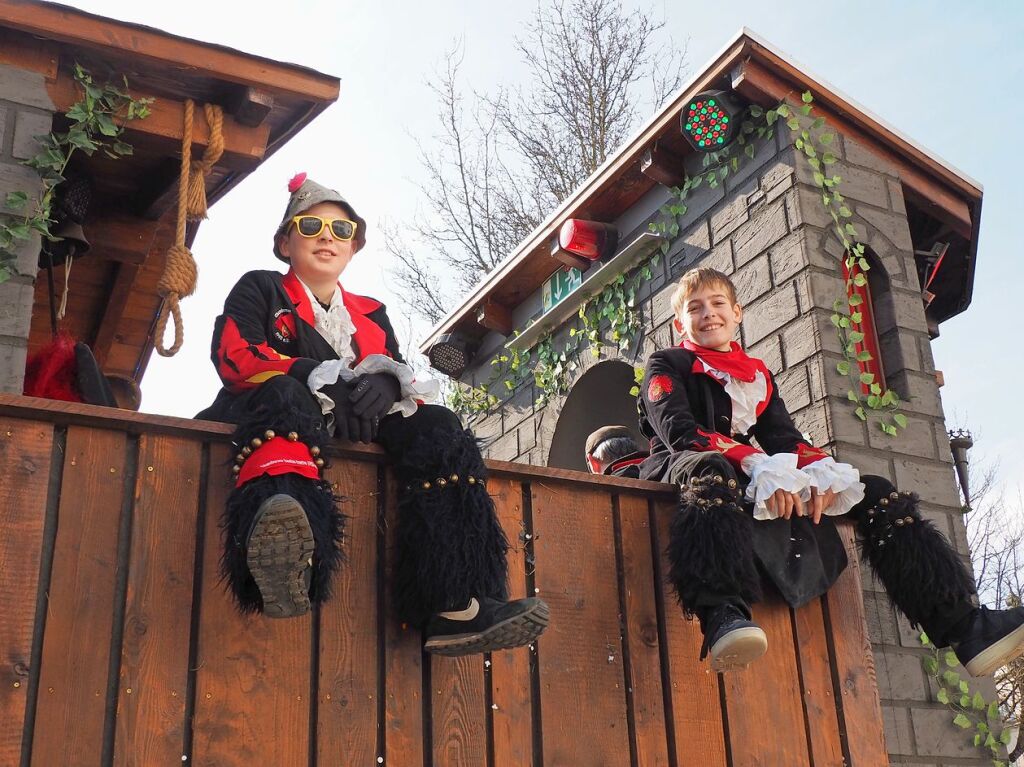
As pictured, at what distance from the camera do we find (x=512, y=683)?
9.68 ft

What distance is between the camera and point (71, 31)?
3789 mm

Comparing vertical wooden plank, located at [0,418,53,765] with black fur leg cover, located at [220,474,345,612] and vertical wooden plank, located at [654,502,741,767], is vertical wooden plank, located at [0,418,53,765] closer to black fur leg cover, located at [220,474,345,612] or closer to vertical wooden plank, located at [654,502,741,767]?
black fur leg cover, located at [220,474,345,612]

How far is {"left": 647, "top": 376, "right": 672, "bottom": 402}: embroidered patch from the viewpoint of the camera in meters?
3.67

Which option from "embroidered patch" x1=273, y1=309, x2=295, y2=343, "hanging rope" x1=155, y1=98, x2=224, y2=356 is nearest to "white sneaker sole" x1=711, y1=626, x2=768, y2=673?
"embroidered patch" x1=273, y1=309, x2=295, y2=343

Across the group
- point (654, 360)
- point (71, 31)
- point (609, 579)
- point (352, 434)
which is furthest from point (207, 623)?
point (71, 31)

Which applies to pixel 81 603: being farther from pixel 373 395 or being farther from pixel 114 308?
pixel 114 308

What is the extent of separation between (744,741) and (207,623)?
154 centimetres

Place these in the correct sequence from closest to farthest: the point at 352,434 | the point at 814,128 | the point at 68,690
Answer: the point at 68,690, the point at 352,434, the point at 814,128

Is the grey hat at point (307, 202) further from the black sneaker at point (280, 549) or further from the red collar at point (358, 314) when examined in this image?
the black sneaker at point (280, 549)

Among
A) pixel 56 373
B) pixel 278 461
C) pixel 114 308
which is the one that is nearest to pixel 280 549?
pixel 278 461

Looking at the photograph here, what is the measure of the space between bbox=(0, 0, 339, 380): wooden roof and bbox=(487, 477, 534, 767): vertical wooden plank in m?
1.83

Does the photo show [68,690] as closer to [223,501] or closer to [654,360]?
[223,501]

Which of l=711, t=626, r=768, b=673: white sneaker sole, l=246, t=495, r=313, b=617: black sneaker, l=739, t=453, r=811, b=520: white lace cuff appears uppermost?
l=739, t=453, r=811, b=520: white lace cuff

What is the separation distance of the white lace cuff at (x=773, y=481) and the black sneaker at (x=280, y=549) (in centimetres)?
143
